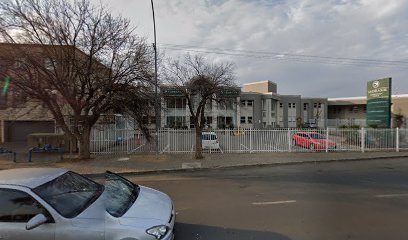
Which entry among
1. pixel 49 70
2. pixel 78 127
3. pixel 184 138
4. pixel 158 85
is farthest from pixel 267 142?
pixel 49 70

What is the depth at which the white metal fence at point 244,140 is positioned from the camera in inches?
734

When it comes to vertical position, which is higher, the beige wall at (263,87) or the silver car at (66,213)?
the beige wall at (263,87)

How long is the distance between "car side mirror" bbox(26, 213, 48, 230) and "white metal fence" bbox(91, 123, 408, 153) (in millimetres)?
14277

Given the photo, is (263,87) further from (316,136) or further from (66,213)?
(66,213)

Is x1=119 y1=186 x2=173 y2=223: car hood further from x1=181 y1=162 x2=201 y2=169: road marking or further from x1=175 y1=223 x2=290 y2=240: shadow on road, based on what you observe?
x1=181 y1=162 x2=201 y2=169: road marking

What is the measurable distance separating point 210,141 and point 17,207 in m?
15.9

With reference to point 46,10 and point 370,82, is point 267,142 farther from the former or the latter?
point 46,10

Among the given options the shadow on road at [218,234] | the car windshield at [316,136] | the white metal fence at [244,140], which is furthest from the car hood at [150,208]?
the car windshield at [316,136]

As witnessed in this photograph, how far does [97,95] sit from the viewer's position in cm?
1568

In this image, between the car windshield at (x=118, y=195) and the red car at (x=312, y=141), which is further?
the red car at (x=312, y=141)

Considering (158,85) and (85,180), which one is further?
(158,85)

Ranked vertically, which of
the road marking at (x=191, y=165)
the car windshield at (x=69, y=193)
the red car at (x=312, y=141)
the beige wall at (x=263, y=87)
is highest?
the beige wall at (x=263, y=87)

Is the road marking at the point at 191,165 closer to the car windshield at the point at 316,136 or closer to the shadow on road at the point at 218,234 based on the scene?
the shadow on road at the point at 218,234

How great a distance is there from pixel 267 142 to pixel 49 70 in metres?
12.6
